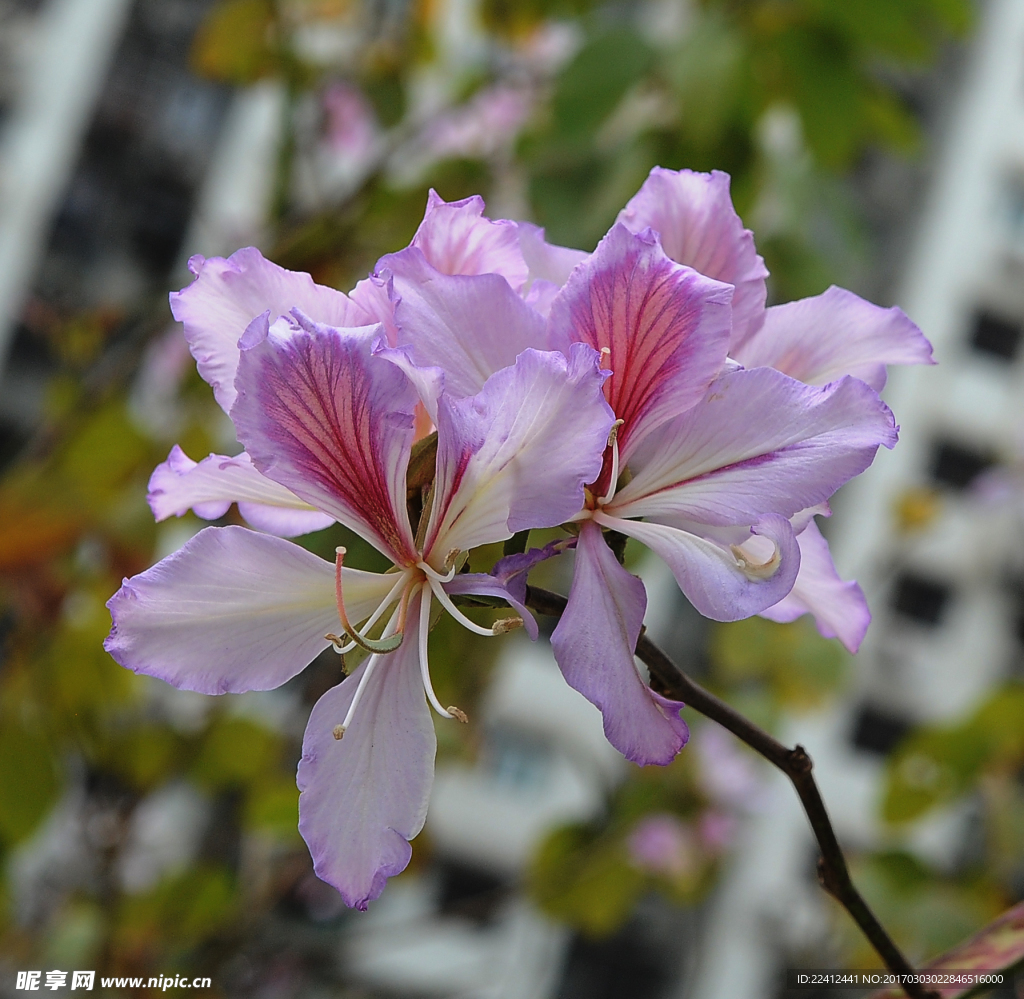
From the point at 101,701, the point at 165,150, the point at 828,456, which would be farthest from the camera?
the point at 165,150

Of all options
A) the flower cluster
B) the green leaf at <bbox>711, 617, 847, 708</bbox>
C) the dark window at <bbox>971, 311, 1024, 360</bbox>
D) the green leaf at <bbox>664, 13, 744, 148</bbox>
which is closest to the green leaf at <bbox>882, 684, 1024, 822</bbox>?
the green leaf at <bbox>711, 617, 847, 708</bbox>

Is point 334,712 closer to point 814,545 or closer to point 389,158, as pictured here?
point 814,545

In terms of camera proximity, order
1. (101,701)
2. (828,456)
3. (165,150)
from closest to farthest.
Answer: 1. (828,456)
2. (101,701)
3. (165,150)

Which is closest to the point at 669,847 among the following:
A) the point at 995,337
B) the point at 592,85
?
the point at 592,85

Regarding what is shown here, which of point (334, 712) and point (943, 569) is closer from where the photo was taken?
point (334, 712)

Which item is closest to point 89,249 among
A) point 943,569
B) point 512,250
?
point 943,569

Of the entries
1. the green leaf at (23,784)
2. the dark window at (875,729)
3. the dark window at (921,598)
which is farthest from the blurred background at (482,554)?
the dark window at (921,598)

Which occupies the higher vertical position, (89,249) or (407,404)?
(407,404)

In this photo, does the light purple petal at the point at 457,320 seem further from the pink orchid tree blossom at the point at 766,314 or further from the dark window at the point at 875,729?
the dark window at the point at 875,729
